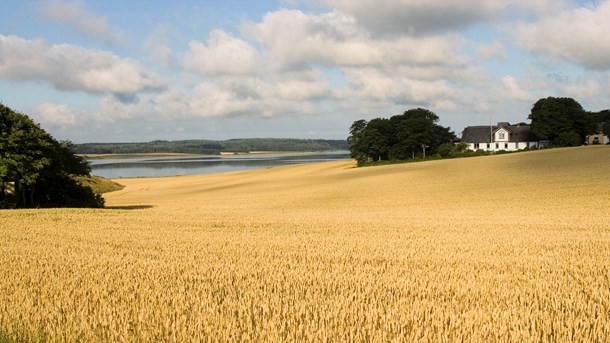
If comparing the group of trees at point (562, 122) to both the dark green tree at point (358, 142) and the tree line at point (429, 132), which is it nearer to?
the tree line at point (429, 132)

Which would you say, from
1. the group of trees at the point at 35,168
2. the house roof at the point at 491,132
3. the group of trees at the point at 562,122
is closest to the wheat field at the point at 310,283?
the group of trees at the point at 35,168

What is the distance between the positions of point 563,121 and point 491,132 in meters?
23.0

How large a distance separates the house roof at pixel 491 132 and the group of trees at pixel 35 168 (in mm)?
101960

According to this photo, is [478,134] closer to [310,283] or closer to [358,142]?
[358,142]

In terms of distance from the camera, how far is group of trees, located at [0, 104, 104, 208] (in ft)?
112

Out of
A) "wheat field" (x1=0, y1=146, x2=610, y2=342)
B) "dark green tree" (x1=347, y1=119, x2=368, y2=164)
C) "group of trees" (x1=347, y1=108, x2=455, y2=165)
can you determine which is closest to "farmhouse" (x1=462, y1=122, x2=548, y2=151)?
"group of trees" (x1=347, y1=108, x2=455, y2=165)

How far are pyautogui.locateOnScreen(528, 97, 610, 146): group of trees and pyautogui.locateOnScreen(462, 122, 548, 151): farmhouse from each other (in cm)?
1119

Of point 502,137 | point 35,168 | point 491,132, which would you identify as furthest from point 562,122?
point 35,168

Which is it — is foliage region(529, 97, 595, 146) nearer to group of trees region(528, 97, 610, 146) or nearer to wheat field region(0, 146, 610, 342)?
group of trees region(528, 97, 610, 146)

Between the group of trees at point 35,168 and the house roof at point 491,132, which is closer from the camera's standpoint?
the group of trees at point 35,168

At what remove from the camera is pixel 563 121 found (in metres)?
98.2

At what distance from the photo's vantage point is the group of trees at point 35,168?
34.1 m

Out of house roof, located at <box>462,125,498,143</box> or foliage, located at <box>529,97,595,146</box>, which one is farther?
house roof, located at <box>462,125,498,143</box>

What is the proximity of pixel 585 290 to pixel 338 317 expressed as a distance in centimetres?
440
